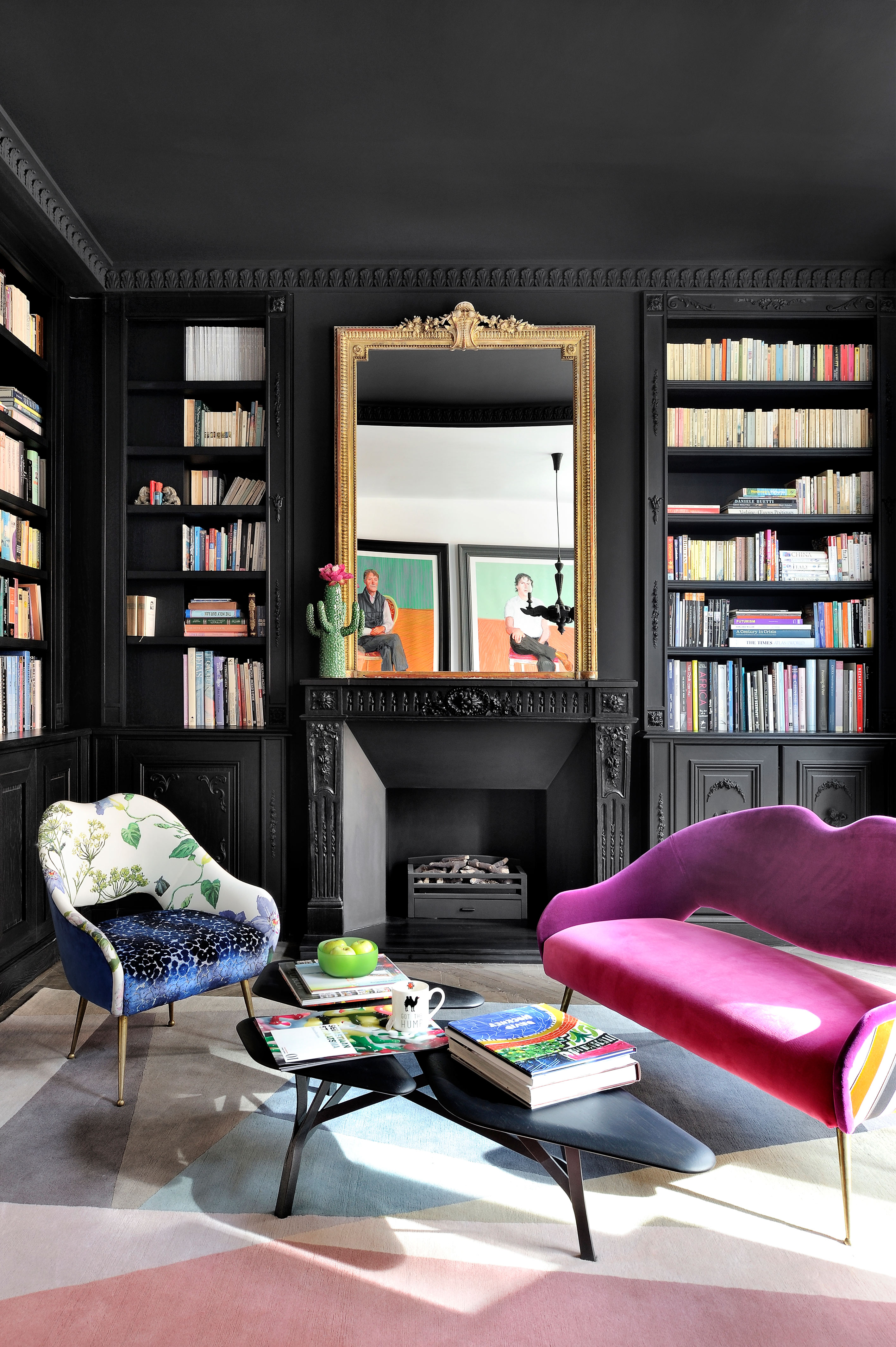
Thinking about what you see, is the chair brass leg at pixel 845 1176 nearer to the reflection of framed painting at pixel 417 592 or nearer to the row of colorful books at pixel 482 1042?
the row of colorful books at pixel 482 1042

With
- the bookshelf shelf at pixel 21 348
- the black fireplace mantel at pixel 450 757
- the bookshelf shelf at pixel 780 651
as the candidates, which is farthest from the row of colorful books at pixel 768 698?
the bookshelf shelf at pixel 21 348

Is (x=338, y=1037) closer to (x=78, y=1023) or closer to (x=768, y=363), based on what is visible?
(x=78, y=1023)

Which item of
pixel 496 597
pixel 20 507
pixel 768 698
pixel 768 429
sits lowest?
pixel 768 698

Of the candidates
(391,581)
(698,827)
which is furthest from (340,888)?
(698,827)

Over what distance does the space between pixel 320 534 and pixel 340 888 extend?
5.07 ft

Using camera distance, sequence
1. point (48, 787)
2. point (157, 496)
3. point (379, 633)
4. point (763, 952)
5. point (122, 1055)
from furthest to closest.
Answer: point (157, 496) → point (379, 633) → point (48, 787) → point (763, 952) → point (122, 1055)

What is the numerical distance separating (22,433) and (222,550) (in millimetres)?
908

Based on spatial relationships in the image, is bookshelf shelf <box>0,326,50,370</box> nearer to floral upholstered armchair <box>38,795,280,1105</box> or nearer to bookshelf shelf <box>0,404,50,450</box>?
bookshelf shelf <box>0,404,50,450</box>

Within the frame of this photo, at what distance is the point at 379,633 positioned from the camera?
12.5ft

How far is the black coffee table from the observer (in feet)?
4.98

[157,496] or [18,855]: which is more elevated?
[157,496]

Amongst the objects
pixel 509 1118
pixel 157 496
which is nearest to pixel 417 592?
pixel 157 496

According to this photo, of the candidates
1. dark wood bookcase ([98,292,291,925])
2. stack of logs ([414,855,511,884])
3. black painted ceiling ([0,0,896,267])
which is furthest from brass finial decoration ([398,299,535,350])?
stack of logs ([414,855,511,884])

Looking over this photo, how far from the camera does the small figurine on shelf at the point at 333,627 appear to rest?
12.1ft
